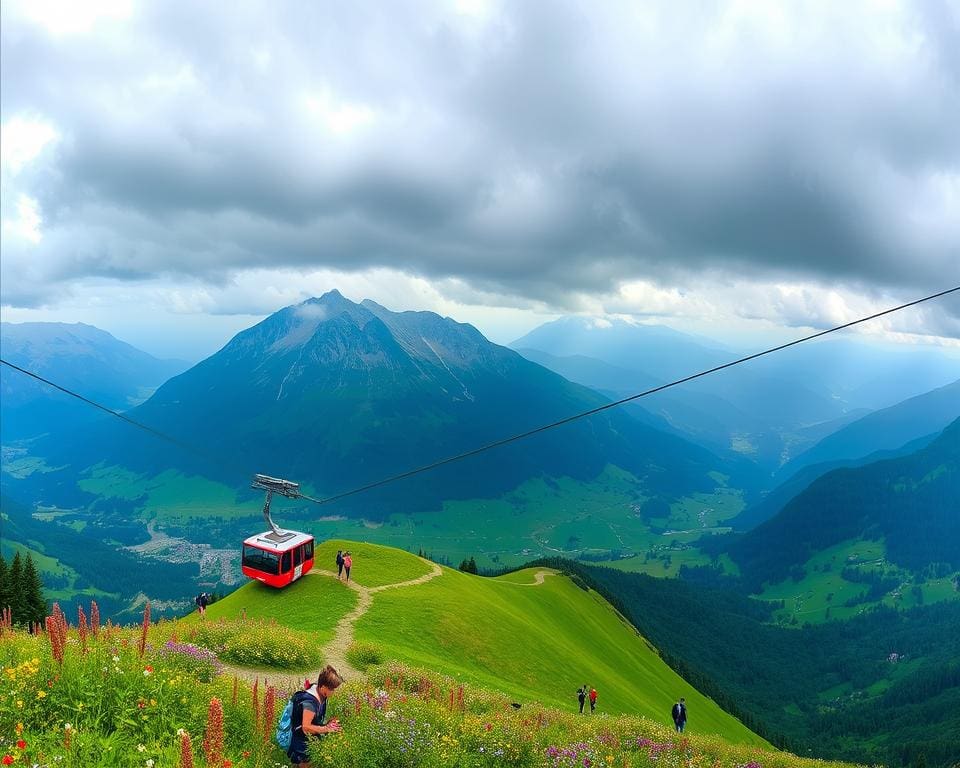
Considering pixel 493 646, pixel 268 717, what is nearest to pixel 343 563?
pixel 493 646

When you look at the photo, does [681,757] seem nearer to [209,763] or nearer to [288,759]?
[288,759]

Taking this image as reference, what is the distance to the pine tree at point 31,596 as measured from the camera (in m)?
61.7

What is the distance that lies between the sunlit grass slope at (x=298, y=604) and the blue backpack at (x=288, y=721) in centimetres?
2309

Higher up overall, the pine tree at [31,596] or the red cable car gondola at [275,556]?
the red cable car gondola at [275,556]

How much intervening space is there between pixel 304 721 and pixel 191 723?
249 centimetres

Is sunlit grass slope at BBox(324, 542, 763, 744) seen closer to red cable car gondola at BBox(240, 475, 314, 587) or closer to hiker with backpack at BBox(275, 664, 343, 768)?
red cable car gondola at BBox(240, 475, 314, 587)

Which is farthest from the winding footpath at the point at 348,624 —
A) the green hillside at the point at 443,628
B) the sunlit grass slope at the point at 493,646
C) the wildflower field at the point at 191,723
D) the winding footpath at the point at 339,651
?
the wildflower field at the point at 191,723

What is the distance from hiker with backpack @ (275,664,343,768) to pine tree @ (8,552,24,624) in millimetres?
69102

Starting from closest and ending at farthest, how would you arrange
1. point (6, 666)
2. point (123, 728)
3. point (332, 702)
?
point (123, 728) → point (6, 666) → point (332, 702)

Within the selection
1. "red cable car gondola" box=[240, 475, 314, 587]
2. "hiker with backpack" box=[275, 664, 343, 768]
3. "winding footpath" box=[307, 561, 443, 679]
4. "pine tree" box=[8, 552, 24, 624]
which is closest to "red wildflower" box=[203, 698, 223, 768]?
"hiker with backpack" box=[275, 664, 343, 768]

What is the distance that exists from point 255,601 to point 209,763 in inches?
1414

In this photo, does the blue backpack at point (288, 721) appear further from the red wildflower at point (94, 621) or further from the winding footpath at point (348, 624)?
the winding footpath at point (348, 624)

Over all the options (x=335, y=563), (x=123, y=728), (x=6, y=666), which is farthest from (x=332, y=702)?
(x=335, y=563)

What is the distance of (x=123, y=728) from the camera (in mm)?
10883
